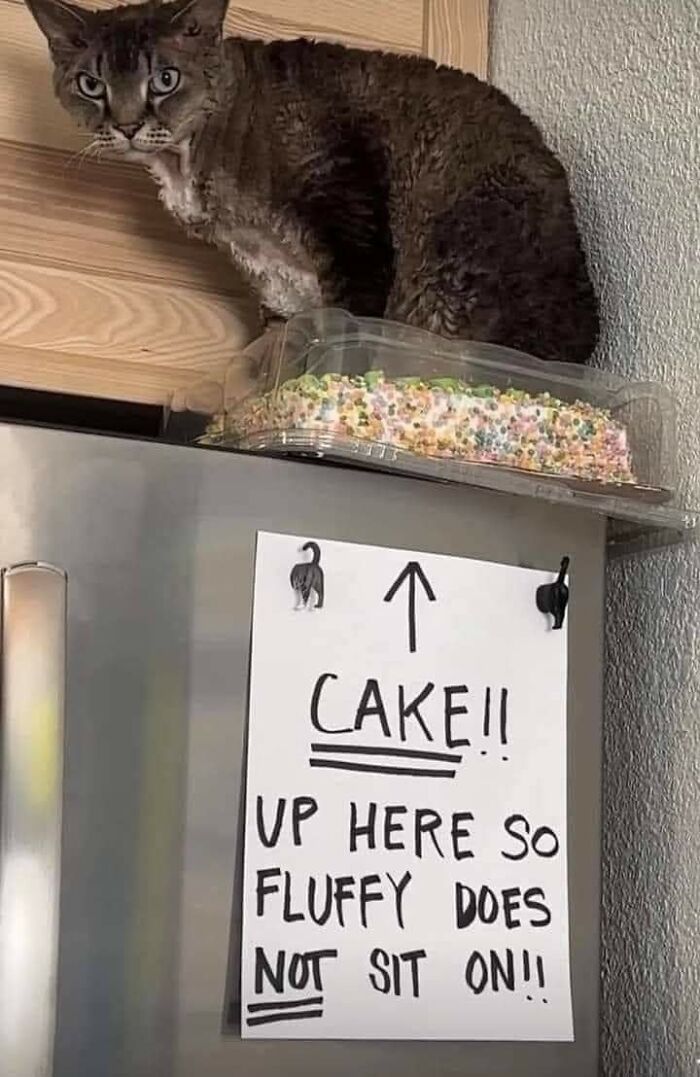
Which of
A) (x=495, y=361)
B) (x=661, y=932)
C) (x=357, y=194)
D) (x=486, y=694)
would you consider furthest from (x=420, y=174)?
(x=661, y=932)

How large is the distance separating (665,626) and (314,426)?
12.3 inches

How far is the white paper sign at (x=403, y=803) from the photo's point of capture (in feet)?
2.50

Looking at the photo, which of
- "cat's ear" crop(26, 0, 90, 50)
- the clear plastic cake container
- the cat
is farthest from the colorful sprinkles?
"cat's ear" crop(26, 0, 90, 50)

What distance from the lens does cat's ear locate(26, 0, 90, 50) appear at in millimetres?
1031

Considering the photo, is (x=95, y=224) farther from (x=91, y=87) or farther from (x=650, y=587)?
(x=650, y=587)

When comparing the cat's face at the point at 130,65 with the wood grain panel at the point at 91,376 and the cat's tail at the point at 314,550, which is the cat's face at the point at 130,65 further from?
Answer: the cat's tail at the point at 314,550

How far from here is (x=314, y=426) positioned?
829 millimetres

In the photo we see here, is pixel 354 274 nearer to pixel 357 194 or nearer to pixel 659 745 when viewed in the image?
pixel 357 194

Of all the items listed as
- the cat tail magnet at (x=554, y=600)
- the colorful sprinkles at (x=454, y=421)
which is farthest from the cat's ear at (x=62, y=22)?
the cat tail magnet at (x=554, y=600)

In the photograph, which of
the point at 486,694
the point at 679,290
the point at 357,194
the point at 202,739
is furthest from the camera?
the point at 357,194

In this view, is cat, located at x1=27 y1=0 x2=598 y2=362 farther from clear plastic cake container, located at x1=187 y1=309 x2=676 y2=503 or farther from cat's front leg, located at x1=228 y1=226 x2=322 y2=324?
clear plastic cake container, located at x1=187 y1=309 x2=676 y2=503

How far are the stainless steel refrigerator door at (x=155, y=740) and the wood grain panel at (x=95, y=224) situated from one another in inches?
16.0

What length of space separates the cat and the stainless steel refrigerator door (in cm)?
32

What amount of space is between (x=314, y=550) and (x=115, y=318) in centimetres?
41
